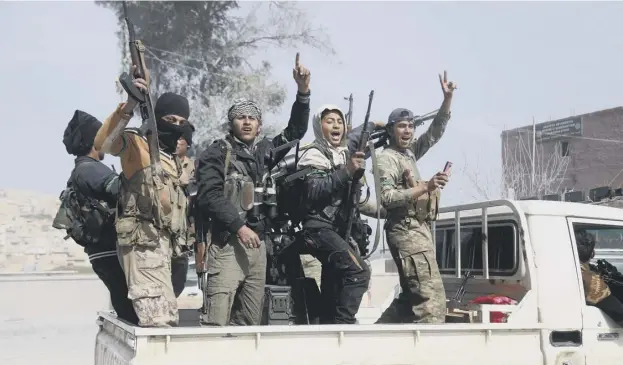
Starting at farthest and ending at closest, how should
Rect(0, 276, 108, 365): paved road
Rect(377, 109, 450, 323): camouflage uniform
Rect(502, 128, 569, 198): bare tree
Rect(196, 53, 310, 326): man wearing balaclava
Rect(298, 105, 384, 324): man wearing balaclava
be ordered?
Rect(502, 128, 569, 198): bare tree, Rect(0, 276, 108, 365): paved road, Rect(377, 109, 450, 323): camouflage uniform, Rect(298, 105, 384, 324): man wearing balaclava, Rect(196, 53, 310, 326): man wearing balaclava

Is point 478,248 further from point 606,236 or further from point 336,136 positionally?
point 336,136

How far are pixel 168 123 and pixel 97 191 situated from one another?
617 mm

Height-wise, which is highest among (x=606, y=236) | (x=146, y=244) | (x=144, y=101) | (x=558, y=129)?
(x=558, y=129)

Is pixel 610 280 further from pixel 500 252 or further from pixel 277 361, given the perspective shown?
pixel 277 361

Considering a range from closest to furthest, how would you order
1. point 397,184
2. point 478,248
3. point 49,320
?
point 397,184, point 478,248, point 49,320

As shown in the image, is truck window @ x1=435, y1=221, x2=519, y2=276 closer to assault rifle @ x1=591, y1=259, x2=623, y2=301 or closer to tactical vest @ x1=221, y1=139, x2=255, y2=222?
assault rifle @ x1=591, y1=259, x2=623, y2=301

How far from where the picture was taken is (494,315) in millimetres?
4453

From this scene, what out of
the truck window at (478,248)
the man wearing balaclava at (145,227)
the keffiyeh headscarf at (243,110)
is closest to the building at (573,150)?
the truck window at (478,248)

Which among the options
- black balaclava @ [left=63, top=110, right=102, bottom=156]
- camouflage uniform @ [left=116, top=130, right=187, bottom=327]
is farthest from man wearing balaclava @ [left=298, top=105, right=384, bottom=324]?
black balaclava @ [left=63, top=110, right=102, bottom=156]

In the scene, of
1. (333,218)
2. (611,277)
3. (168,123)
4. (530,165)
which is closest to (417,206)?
(333,218)

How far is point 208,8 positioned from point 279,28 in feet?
9.26

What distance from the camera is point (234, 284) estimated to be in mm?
4336

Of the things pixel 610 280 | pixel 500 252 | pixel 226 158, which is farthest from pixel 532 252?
pixel 226 158

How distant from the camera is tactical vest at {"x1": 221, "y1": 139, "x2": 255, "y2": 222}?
4.41 meters
